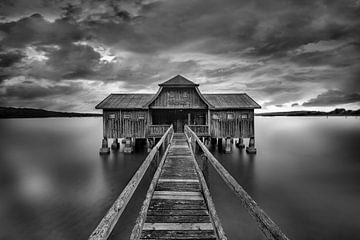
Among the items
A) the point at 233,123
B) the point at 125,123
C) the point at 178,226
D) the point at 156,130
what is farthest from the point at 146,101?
the point at 178,226

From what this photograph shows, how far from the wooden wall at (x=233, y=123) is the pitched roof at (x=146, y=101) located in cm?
69

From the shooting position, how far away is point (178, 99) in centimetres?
1753

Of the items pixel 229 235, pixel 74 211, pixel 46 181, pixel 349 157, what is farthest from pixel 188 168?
pixel 349 157

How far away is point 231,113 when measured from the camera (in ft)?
60.5

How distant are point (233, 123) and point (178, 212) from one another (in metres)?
15.8

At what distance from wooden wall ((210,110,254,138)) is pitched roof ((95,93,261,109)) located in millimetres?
695

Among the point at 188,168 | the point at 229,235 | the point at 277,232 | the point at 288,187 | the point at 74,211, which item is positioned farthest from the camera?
the point at 288,187

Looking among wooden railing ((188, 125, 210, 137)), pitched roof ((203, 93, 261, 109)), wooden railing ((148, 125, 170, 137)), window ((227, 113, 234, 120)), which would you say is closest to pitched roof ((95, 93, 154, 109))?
wooden railing ((148, 125, 170, 137))

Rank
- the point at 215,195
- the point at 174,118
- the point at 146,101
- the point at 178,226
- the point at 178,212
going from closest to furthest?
the point at 178,226 < the point at 178,212 < the point at 215,195 < the point at 146,101 < the point at 174,118

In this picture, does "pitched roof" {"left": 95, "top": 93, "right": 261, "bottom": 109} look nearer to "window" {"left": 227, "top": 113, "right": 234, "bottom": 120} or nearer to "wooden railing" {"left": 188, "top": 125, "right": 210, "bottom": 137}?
"window" {"left": 227, "top": 113, "right": 234, "bottom": 120}

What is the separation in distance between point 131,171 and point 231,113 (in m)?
11.5

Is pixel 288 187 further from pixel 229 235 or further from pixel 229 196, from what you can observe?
pixel 229 235

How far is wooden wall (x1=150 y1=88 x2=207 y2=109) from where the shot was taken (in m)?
17.5

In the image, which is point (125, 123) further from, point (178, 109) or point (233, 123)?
point (233, 123)
